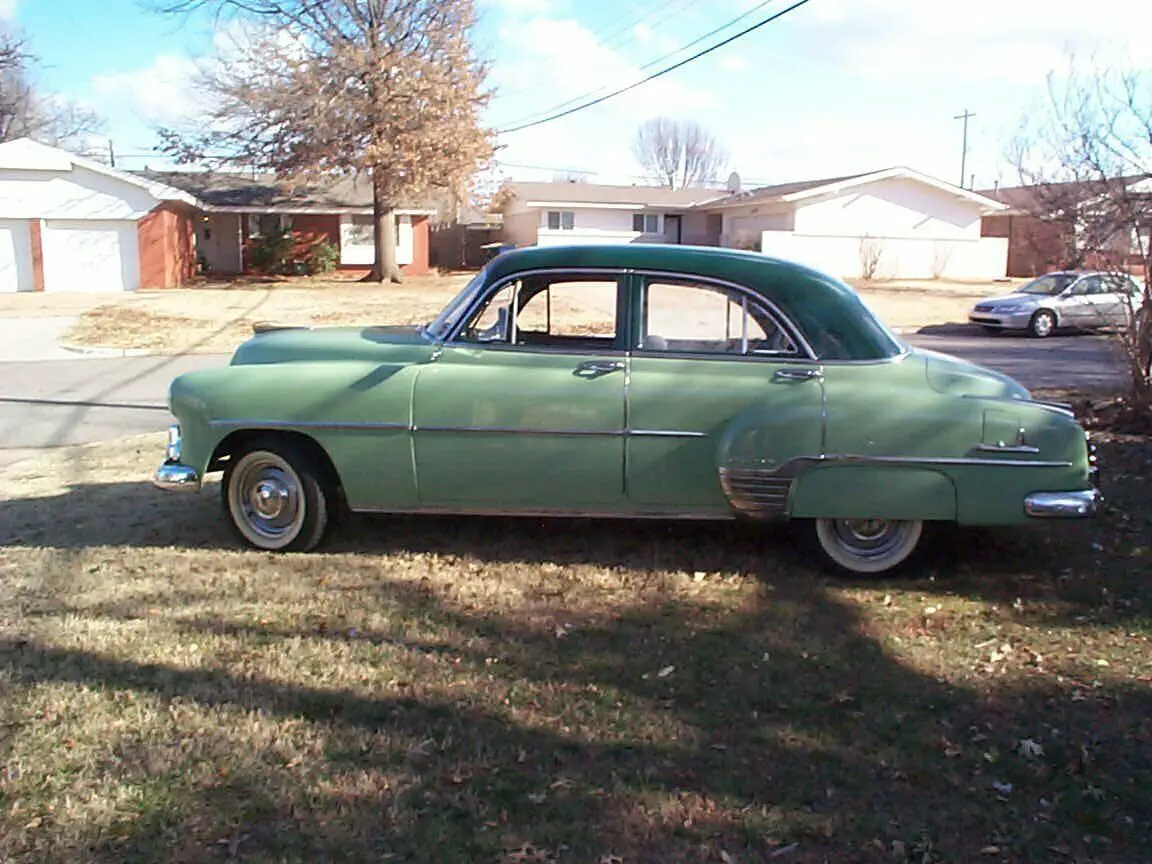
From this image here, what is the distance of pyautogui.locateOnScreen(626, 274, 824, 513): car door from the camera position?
5.13 metres

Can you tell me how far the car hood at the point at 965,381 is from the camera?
17.1ft

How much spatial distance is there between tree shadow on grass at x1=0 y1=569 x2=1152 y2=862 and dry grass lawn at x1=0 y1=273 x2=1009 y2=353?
16.6 meters

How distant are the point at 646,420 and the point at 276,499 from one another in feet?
7.04

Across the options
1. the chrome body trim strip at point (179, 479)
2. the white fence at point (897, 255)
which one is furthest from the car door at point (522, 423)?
the white fence at point (897, 255)

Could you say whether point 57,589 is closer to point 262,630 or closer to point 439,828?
point 262,630

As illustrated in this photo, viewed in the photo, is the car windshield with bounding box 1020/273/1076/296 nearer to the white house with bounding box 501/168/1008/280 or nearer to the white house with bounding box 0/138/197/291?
the white house with bounding box 501/168/1008/280

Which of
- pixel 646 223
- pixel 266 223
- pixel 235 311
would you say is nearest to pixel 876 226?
pixel 646 223

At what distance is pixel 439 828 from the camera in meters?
3.10

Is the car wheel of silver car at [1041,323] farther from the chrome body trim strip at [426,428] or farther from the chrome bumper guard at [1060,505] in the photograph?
the chrome body trim strip at [426,428]

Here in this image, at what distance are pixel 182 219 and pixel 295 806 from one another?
3980cm

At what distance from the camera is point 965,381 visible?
5.33 meters

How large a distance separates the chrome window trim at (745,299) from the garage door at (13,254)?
34.3 meters

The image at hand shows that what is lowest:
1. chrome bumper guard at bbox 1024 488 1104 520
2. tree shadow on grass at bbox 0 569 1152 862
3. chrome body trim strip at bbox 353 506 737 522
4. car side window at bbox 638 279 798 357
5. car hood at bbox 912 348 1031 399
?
tree shadow on grass at bbox 0 569 1152 862

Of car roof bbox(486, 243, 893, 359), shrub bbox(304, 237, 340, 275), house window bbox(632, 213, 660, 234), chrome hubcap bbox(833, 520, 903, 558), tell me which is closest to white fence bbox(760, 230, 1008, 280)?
house window bbox(632, 213, 660, 234)
